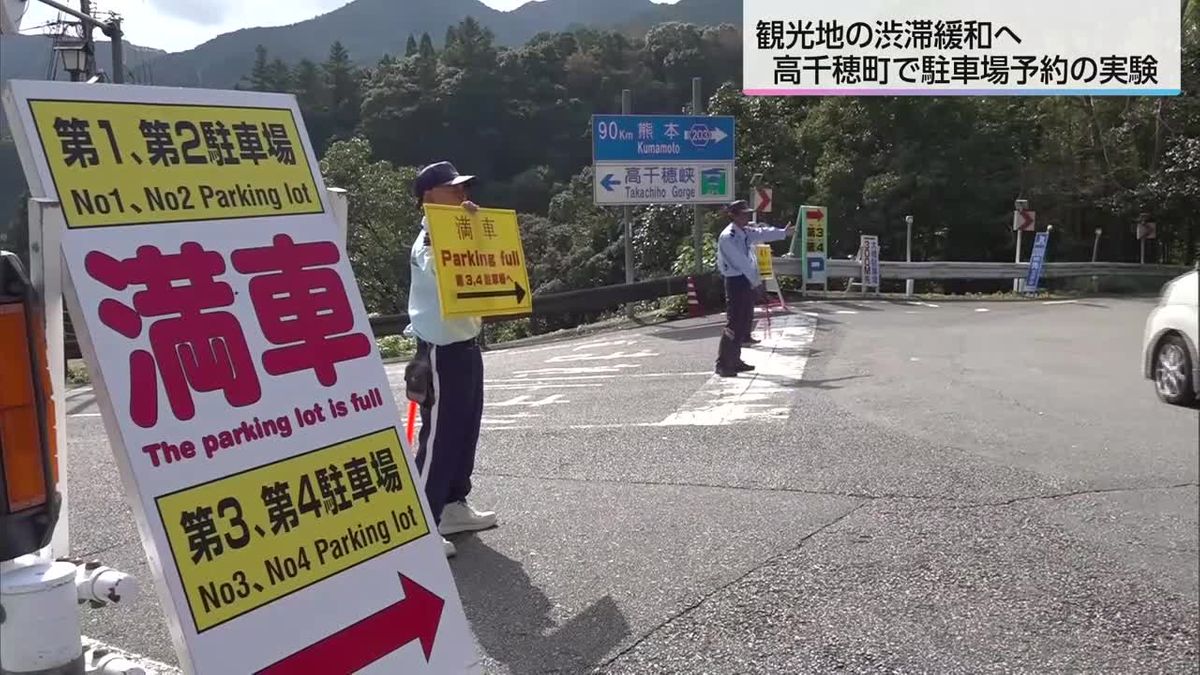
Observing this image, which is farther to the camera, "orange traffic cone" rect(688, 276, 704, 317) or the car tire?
"orange traffic cone" rect(688, 276, 704, 317)

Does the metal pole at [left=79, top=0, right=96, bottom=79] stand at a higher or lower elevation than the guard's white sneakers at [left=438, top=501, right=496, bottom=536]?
higher

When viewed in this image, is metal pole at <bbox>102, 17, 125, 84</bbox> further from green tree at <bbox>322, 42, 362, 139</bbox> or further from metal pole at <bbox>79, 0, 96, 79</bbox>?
green tree at <bbox>322, 42, 362, 139</bbox>

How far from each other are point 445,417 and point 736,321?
5388mm

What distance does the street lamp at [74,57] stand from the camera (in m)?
8.64

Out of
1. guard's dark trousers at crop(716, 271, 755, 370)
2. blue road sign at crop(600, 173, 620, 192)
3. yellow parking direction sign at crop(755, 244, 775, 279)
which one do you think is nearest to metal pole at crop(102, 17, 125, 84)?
guard's dark trousers at crop(716, 271, 755, 370)

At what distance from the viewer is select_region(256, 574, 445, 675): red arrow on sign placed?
236cm

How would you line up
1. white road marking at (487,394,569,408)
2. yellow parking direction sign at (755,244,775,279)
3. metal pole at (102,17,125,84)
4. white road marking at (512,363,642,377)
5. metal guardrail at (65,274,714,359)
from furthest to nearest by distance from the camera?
metal guardrail at (65,274,714,359) → yellow parking direction sign at (755,244,775,279) → white road marking at (512,363,642,377) → metal pole at (102,17,125,84) → white road marking at (487,394,569,408)

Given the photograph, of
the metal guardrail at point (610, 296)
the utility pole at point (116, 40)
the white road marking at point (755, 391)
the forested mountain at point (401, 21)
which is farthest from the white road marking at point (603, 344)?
the forested mountain at point (401, 21)

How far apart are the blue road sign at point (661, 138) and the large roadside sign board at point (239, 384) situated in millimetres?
14462

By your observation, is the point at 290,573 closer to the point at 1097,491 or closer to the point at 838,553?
the point at 838,553

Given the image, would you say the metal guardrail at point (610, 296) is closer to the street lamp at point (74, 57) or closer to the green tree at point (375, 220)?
the street lamp at point (74, 57)

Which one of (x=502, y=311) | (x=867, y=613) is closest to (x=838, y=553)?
(x=867, y=613)

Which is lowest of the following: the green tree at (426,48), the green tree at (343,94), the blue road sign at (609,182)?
the blue road sign at (609,182)

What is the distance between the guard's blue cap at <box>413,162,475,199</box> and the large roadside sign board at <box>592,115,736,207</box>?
12497 millimetres
